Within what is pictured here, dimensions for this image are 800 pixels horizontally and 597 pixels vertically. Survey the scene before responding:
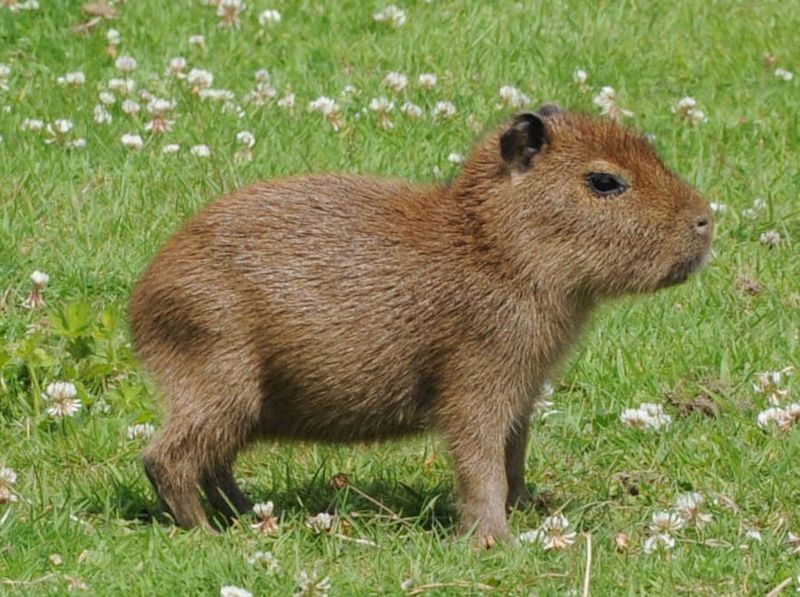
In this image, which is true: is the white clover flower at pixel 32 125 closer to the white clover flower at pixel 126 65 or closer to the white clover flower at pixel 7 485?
the white clover flower at pixel 126 65

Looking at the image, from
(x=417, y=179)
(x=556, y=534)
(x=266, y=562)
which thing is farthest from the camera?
(x=417, y=179)

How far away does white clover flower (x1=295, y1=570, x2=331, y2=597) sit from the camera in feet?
15.9

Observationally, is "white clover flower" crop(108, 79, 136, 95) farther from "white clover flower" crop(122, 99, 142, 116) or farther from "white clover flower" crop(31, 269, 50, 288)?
"white clover flower" crop(31, 269, 50, 288)

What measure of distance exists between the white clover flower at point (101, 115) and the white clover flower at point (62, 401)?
2.44 m

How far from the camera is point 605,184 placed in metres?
5.65

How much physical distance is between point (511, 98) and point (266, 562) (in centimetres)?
434

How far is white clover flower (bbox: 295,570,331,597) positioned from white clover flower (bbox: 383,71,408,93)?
4.47 metres

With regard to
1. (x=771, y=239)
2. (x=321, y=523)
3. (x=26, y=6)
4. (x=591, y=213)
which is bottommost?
(x=771, y=239)

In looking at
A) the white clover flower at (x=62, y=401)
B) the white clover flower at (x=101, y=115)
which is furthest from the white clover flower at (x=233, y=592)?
the white clover flower at (x=101, y=115)

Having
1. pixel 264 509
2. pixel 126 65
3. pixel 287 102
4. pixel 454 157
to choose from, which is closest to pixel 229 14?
pixel 126 65

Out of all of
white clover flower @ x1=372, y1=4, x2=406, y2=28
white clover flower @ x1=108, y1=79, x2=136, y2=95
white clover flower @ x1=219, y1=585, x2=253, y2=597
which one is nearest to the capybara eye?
white clover flower @ x1=219, y1=585, x2=253, y2=597

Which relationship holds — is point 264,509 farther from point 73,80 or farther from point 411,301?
point 73,80

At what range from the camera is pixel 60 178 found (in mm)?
7953

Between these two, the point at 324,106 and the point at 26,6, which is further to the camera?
the point at 26,6
